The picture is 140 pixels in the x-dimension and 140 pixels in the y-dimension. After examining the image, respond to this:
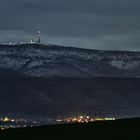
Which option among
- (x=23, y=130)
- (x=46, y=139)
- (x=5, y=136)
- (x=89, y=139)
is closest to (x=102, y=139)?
(x=89, y=139)

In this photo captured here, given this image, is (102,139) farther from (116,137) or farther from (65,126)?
(65,126)

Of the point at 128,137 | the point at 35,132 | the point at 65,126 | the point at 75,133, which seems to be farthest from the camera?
the point at 65,126

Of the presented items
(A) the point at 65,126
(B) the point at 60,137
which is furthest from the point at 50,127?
(B) the point at 60,137

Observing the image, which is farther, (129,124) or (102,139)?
(129,124)

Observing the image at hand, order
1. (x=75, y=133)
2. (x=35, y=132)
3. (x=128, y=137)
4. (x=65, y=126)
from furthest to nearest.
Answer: (x=65, y=126) → (x=35, y=132) → (x=75, y=133) → (x=128, y=137)

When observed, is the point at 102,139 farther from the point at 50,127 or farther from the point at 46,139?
the point at 50,127

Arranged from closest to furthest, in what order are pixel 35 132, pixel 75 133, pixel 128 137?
pixel 128 137 < pixel 75 133 < pixel 35 132
